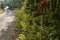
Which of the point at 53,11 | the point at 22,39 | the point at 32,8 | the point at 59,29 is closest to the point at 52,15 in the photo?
the point at 53,11

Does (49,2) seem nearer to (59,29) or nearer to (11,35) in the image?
(59,29)

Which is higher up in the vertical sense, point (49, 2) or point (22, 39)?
point (49, 2)

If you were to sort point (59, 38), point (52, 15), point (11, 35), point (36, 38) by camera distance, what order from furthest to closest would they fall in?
point (11, 35)
point (52, 15)
point (36, 38)
point (59, 38)

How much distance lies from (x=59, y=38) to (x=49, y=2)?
1.78 m

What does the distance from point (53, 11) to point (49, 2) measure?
0.41 metres

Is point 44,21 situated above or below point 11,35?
above

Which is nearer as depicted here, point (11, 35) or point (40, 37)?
point (40, 37)

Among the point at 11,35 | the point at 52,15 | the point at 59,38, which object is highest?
the point at 52,15

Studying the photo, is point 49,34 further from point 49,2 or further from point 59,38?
point 49,2

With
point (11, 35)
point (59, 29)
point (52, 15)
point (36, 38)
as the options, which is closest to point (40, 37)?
point (36, 38)

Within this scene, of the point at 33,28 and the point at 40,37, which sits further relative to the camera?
the point at 33,28

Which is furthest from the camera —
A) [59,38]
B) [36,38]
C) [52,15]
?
[52,15]

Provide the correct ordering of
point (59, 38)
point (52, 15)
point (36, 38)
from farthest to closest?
point (52, 15) → point (36, 38) → point (59, 38)

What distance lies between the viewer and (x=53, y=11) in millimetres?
6750
